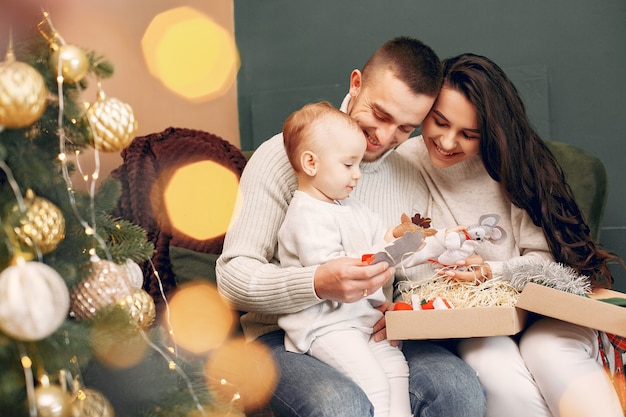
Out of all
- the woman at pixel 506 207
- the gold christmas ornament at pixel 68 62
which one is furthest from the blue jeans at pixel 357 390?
the gold christmas ornament at pixel 68 62

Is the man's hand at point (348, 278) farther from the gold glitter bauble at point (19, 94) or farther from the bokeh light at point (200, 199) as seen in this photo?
the gold glitter bauble at point (19, 94)

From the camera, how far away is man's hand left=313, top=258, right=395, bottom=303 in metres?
1.46

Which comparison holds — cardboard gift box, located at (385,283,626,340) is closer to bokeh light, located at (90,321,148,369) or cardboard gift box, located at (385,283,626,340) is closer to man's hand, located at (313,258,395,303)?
man's hand, located at (313,258,395,303)

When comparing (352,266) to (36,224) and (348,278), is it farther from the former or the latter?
(36,224)

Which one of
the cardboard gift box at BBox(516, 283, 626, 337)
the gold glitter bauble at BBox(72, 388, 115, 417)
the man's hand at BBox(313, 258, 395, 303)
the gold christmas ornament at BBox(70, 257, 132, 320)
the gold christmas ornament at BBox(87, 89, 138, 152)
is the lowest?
the cardboard gift box at BBox(516, 283, 626, 337)

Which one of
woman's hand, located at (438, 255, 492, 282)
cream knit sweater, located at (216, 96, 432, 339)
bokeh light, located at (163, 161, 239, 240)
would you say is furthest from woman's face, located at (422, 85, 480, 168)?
bokeh light, located at (163, 161, 239, 240)

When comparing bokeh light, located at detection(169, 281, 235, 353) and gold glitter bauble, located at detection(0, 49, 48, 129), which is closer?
gold glitter bauble, located at detection(0, 49, 48, 129)

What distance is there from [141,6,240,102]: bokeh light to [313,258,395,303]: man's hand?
1218mm

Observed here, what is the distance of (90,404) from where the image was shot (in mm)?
984

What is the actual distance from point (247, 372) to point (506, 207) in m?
0.89

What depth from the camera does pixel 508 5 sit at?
263 cm

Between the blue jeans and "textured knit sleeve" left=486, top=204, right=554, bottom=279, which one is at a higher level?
"textured knit sleeve" left=486, top=204, right=554, bottom=279

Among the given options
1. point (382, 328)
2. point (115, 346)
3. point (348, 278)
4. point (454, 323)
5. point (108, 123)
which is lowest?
point (382, 328)

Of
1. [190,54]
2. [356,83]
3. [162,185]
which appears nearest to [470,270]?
[356,83]
